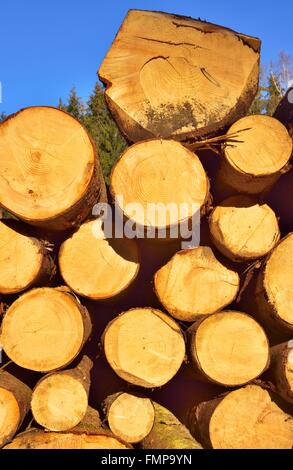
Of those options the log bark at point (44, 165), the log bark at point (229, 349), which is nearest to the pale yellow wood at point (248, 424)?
the log bark at point (229, 349)

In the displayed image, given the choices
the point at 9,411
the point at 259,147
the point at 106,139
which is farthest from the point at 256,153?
the point at 106,139

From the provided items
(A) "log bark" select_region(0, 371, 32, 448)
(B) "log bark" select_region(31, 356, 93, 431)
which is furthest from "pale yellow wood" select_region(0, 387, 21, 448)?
(B) "log bark" select_region(31, 356, 93, 431)

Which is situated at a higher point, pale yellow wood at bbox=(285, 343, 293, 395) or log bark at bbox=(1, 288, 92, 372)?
log bark at bbox=(1, 288, 92, 372)

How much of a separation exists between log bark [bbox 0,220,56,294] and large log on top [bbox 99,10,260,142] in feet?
2.87

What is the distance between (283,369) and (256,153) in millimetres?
1249

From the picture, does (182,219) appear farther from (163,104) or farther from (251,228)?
(163,104)

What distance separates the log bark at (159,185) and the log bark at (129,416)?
39.7 inches

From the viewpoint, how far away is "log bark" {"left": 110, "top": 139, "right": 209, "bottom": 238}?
88.2 inches

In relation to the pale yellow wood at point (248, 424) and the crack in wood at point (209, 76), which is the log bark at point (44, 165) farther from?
the pale yellow wood at point (248, 424)

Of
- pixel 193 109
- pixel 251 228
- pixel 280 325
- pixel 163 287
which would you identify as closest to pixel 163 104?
pixel 193 109

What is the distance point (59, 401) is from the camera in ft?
7.99

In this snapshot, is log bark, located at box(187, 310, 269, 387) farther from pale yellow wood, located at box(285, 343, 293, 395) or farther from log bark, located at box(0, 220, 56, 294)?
log bark, located at box(0, 220, 56, 294)

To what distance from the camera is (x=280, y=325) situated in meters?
2.57

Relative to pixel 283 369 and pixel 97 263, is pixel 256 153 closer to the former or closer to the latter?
pixel 97 263
